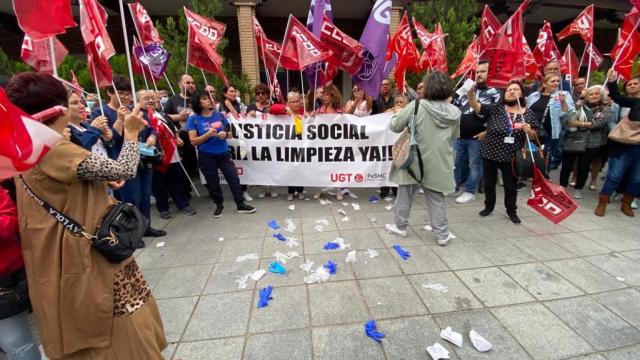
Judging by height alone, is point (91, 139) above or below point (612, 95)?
below

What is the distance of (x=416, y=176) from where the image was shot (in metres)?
3.54

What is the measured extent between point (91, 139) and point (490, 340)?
3658mm

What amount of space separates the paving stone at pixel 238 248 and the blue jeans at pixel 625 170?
532 cm

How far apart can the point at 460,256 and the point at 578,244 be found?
159 cm

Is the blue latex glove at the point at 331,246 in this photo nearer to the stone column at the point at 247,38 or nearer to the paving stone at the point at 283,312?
the paving stone at the point at 283,312

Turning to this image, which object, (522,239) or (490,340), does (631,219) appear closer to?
(522,239)

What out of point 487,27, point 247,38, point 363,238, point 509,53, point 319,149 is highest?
point 247,38

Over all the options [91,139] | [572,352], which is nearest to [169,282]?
[91,139]

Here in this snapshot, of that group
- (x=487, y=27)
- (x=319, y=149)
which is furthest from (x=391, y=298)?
(x=487, y=27)

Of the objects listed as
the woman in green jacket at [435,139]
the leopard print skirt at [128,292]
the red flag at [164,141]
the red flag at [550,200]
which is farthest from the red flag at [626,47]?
the red flag at [164,141]

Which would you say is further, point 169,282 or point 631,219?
point 631,219

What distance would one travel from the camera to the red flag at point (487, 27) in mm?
4961

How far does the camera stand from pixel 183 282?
312cm

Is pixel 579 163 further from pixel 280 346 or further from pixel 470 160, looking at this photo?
pixel 280 346
